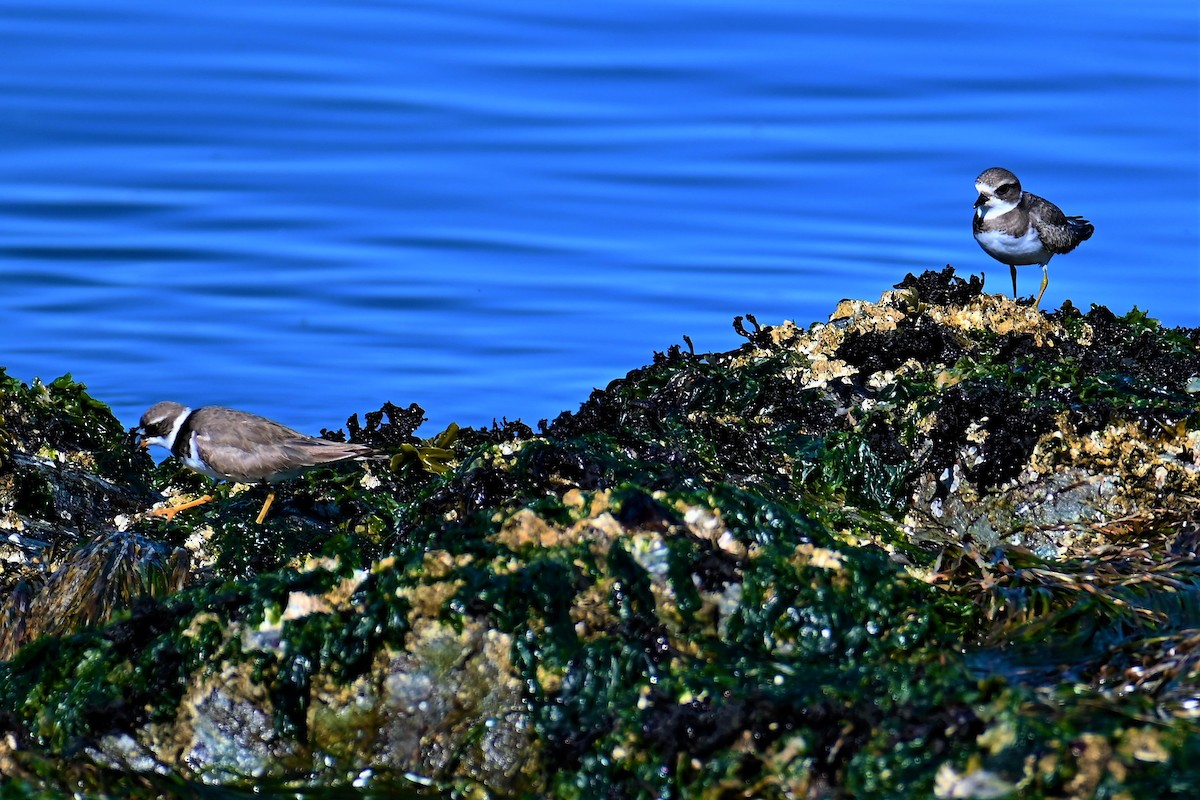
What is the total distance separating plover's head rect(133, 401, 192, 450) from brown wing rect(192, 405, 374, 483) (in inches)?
3.7

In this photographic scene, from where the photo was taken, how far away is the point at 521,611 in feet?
11.6

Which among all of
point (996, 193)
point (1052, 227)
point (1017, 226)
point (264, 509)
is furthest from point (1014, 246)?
point (264, 509)

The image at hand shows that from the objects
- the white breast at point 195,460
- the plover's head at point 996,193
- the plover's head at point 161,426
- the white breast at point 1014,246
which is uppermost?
the plover's head at point 996,193

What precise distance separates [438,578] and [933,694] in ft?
3.89

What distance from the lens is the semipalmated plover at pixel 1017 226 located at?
8375mm

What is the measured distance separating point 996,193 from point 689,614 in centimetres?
562

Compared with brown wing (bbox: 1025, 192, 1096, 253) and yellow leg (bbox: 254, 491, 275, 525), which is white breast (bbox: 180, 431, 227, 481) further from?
brown wing (bbox: 1025, 192, 1096, 253)

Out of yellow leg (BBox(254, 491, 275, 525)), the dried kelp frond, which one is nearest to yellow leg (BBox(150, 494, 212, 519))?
yellow leg (BBox(254, 491, 275, 525))

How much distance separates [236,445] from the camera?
6020mm

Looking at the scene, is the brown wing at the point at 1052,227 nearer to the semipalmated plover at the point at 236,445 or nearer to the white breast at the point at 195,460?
the semipalmated plover at the point at 236,445

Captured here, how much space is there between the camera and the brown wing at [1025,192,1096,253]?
27.6ft

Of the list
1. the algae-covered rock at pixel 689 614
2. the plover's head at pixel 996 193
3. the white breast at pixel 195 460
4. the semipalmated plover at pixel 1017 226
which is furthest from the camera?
the plover's head at pixel 996 193

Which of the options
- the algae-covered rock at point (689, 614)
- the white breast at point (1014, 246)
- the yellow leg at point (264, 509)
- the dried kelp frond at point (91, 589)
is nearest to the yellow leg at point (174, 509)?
the algae-covered rock at point (689, 614)

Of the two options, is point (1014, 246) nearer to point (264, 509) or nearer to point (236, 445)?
point (236, 445)
